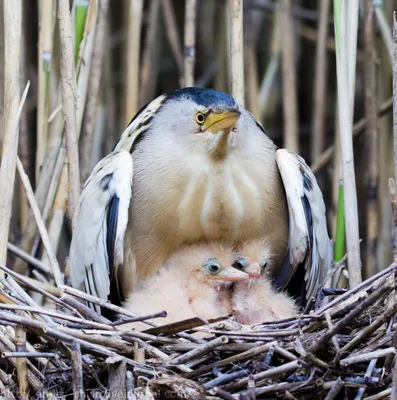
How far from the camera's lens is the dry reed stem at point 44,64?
2.58 metres

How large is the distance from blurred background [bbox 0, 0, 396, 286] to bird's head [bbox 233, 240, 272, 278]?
1.16ft

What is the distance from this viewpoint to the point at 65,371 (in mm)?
1958

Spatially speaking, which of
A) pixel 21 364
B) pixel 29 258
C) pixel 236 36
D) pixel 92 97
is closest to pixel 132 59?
pixel 92 97

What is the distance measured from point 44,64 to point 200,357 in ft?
3.62

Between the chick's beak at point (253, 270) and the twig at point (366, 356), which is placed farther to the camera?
the chick's beak at point (253, 270)

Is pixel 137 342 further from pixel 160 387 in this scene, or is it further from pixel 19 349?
pixel 19 349

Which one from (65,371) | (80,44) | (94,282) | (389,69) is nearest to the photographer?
(65,371)

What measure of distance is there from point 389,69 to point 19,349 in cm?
194

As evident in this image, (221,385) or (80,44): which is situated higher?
(80,44)

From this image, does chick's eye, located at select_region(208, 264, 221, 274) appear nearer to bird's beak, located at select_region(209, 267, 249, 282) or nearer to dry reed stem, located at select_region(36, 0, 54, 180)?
bird's beak, located at select_region(209, 267, 249, 282)

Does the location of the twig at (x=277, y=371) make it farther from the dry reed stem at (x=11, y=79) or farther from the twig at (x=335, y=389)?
the dry reed stem at (x=11, y=79)

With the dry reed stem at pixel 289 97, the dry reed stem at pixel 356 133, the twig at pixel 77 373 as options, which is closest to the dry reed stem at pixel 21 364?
the twig at pixel 77 373

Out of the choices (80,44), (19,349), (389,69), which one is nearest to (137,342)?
(19,349)

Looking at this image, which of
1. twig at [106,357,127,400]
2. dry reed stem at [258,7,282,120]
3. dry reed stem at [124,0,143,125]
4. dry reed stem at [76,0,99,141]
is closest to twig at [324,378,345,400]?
twig at [106,357,127,400]
